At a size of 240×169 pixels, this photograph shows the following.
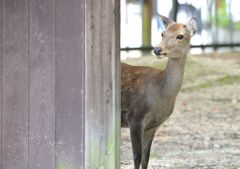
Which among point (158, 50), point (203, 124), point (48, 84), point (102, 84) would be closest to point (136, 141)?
point (158, 50)

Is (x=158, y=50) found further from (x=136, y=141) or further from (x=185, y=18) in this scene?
(x=185, y=18)

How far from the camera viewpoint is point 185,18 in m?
17.5

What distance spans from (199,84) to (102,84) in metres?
8.26

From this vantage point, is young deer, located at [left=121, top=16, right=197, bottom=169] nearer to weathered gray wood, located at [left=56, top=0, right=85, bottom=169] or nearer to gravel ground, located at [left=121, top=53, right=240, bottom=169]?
gravel ground, located at [left=121, top=53, right=240, bottom=169]

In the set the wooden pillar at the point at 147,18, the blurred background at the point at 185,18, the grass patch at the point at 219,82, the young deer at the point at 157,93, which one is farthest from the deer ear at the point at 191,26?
the wooden pillar at the point at 147,18

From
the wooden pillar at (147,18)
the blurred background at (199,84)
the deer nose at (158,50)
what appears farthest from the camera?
the wooden pillar at (147,18)

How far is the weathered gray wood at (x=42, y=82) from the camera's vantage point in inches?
232

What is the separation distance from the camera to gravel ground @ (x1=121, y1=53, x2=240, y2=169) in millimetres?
8898

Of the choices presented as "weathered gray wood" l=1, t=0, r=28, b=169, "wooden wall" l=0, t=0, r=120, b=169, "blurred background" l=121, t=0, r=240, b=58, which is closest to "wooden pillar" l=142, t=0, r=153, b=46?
"blurred background" l=121, t=0, r=240, b=58

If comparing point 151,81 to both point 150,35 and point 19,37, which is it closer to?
point 19,37

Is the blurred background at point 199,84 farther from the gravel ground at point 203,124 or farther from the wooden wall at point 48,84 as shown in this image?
the wooden wall at point 48,84

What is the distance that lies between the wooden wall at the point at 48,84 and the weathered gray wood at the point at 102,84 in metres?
0.01

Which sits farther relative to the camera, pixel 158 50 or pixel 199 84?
pixel 199 84

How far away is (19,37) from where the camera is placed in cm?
598
